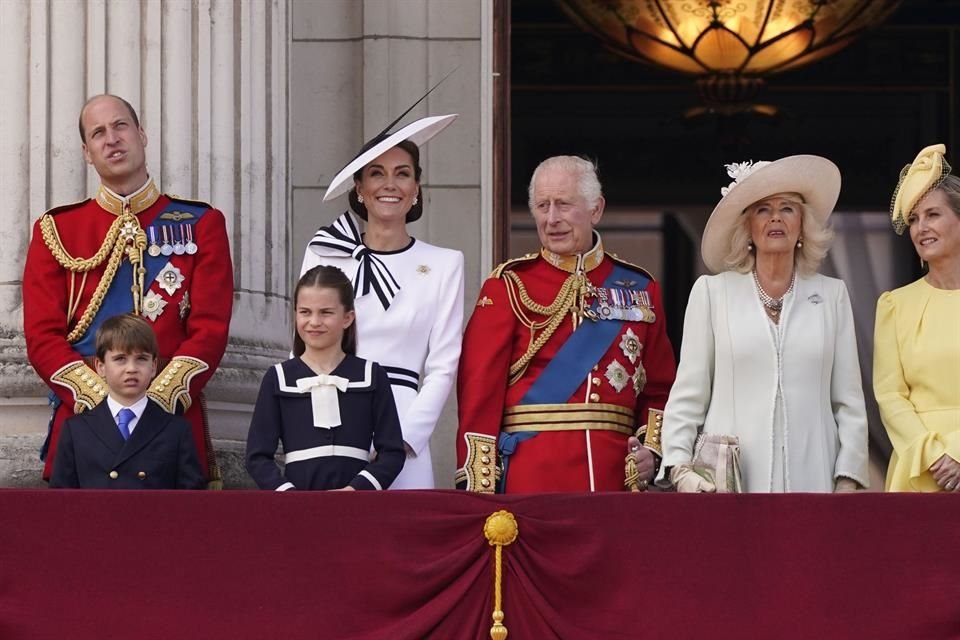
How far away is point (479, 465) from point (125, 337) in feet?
3.50

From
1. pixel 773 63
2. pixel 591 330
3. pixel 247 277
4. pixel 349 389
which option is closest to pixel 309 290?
pixel 349 389

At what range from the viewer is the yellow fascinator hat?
6859 millimetres

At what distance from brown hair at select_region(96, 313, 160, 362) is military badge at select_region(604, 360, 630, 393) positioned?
1327mm

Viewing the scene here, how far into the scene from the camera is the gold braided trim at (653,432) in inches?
272

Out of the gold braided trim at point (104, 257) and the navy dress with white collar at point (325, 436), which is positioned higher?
the gold braided trim at point (104, 257)

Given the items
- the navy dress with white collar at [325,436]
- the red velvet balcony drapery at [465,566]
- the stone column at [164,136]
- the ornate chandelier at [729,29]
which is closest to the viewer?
the red velvet balcony drapery at [465,566]

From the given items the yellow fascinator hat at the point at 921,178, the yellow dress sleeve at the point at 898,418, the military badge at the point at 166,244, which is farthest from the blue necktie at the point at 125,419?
the yellow fascinator hat at the point at 921,178

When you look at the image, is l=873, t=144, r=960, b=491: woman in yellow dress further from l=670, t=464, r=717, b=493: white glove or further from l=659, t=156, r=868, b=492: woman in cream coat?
l=670, t=464, r=717, b=493: white glove

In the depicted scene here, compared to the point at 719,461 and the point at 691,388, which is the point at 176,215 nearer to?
the point at 691,388

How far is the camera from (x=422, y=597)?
20.6 ft

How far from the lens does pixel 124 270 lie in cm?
712

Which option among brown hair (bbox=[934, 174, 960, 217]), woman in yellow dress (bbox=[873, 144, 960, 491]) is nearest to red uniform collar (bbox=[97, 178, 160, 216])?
woman in yellow dress (bbox=[873, 144, 960, 491])

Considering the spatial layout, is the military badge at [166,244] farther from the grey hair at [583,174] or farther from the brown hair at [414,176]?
the grey hair at [583,174]

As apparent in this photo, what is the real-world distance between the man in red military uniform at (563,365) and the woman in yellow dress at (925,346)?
0.67 m
